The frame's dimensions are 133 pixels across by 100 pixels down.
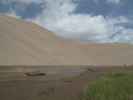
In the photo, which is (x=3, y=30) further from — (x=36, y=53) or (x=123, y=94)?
(x=123, y=94)

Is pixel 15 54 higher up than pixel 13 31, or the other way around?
pixel 13 31

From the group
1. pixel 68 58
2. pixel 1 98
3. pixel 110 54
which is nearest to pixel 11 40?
pixel 68 58

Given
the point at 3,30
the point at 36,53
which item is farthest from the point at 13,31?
the point at 36,53

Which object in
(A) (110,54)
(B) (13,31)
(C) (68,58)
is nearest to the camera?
(B) (13,31)

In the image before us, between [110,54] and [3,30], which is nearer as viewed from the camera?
[3,30]

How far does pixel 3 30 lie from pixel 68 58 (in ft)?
79.1

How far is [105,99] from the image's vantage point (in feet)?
35.1

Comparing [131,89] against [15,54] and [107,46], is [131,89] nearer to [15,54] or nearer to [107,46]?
[15,54]

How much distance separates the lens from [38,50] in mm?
93938

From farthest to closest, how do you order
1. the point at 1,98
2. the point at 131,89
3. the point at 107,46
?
the point at 107,46
the point at 1,98
the point at 131,89

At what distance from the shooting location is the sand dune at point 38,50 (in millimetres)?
83438

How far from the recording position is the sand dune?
83438 mm

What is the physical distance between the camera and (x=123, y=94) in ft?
36.7

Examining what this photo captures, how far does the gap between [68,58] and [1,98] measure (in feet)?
286
